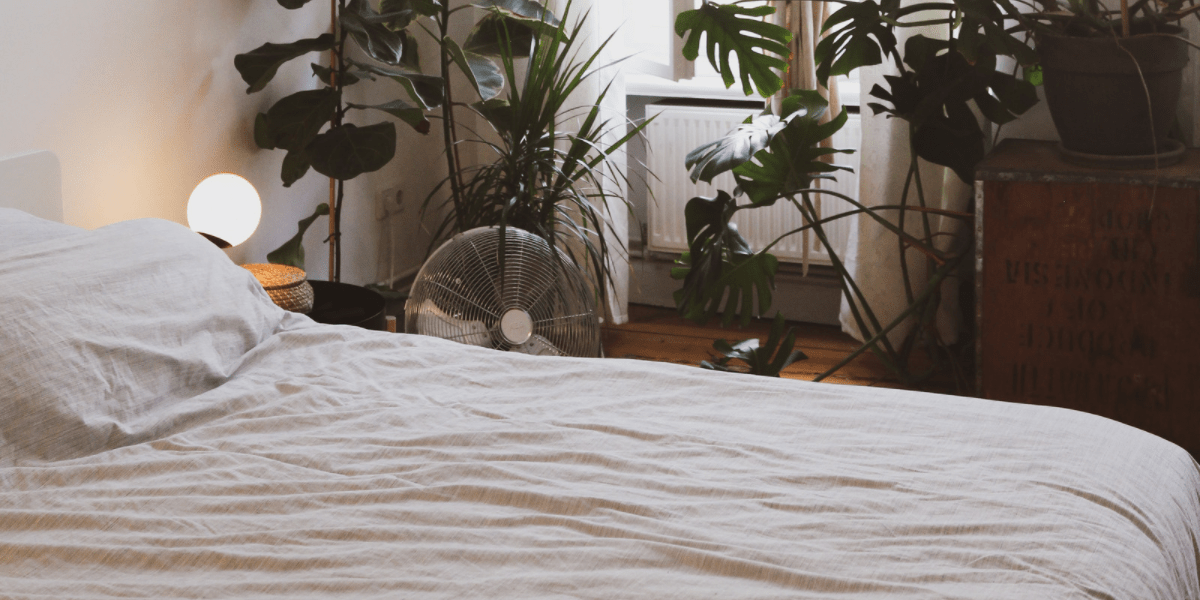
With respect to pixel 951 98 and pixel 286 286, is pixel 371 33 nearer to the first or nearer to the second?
pixel 286 286

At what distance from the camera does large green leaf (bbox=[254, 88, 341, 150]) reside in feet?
8.54

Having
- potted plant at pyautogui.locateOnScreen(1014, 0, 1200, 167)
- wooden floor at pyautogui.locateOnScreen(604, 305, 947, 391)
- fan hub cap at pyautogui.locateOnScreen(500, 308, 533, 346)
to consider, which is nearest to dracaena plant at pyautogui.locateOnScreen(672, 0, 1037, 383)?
Result: potted plant at pyautogui.locateOnScreen(1014, 0, 1200, 167)

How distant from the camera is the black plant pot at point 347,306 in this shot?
2453 millimetres

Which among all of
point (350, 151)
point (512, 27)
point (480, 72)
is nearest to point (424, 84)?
point (480, 72)

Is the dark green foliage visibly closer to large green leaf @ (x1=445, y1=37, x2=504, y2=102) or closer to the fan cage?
the fan cage

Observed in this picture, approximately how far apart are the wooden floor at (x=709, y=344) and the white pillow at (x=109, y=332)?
170cm

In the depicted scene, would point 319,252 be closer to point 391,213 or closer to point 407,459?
point 391,213

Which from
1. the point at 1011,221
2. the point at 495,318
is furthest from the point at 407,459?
the point at 1011,221

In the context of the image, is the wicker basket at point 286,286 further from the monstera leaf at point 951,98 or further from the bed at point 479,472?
the monstera leaf at point 951,98

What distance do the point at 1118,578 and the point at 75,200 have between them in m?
2.02

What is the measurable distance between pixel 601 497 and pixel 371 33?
5.40 feet

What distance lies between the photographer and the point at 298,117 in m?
2.62

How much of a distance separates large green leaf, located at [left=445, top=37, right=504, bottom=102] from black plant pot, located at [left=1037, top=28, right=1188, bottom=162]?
4.08ft

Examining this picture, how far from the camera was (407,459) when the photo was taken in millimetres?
1357
